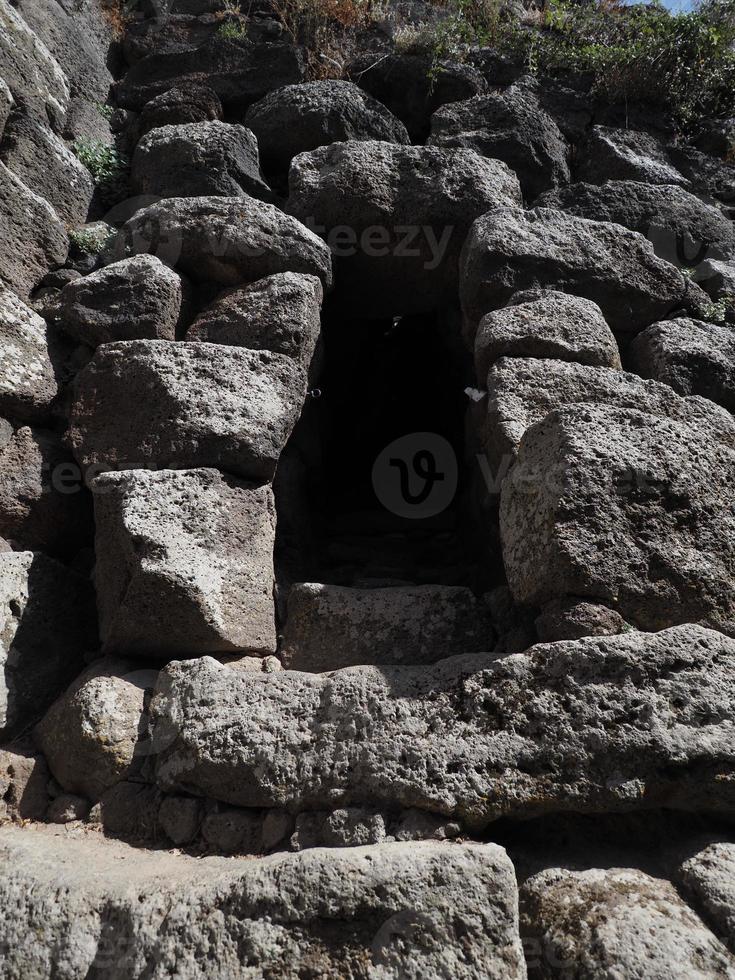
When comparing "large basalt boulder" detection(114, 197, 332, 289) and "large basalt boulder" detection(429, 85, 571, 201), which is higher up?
"large basalt boulder" detection(429, 85, 571, 201)

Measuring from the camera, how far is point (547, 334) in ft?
8.13

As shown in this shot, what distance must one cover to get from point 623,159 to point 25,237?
2377 millimetres

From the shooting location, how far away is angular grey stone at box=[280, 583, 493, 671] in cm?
212

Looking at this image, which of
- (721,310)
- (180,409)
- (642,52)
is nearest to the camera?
(180,409)

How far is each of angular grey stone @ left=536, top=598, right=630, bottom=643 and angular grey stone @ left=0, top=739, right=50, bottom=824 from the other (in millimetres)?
1233

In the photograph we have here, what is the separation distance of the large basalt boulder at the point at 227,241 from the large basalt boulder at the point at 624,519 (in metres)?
1.13

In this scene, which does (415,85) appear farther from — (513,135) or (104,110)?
(104,110)

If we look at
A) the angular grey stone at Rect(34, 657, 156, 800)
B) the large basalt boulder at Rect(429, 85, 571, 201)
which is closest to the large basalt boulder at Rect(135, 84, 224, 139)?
the large basalt boulder at Rect(429, 85, 571, 201)

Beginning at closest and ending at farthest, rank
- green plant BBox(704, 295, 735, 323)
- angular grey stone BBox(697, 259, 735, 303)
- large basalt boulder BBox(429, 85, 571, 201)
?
green plant BBox(704, 295, 735, 323), angular grey stone BBox(697, 259, 735, 303), large basalt boulder BBox(429, 85, 571, 201)

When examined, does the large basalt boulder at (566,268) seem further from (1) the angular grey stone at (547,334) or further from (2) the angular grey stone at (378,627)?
(2) the angular grey stone at (378,627)

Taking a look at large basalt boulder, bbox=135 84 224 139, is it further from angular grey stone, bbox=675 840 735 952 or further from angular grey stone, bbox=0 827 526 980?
angular grey stone, bbox=675 840 735 952

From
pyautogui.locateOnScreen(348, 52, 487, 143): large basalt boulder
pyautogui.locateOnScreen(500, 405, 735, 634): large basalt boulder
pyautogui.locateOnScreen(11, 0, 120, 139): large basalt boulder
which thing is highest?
pyautogui.locateOnScreen(348, 52, 487, 143): large basalt boulder

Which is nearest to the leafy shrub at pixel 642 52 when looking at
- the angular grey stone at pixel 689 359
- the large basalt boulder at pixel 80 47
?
the large basalt boulder at pixel 80 47

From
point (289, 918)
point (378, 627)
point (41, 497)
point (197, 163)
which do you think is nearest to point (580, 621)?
point (378, 627)
